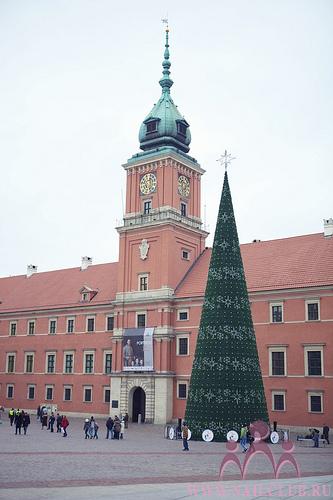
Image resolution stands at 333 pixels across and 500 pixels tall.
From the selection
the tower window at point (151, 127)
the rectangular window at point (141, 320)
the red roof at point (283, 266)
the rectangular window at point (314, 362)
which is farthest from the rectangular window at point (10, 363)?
the rectangular window at point (314, 362)

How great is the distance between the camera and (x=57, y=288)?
6688cm

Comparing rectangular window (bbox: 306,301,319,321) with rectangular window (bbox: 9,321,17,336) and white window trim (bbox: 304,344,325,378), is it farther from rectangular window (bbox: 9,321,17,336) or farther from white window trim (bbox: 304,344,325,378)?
rectangular window (bbox: 9,321,17,336)

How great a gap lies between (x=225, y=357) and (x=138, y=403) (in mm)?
24071

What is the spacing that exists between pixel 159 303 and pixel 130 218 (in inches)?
375

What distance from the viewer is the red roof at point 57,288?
6191cm

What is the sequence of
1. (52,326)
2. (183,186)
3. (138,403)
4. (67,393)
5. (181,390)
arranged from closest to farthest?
(181,390), (138,403), (183,186), (67,393), (52,326)

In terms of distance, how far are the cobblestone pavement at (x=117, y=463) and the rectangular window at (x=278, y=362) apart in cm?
1078

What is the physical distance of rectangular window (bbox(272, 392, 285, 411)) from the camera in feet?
145

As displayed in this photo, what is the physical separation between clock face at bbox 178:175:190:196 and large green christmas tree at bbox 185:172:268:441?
2339 centimetres

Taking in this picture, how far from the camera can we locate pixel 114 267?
6450 centimetres

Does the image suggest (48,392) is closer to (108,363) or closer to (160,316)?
(108,363)

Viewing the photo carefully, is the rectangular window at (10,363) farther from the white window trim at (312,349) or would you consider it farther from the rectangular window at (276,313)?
the white window trim at (312,349)

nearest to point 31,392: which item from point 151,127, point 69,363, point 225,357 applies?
point 69,363

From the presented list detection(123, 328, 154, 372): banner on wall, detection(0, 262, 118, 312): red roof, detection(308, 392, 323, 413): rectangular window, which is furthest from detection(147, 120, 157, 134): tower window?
detection(308, 392, 323, 413): rectangular window
